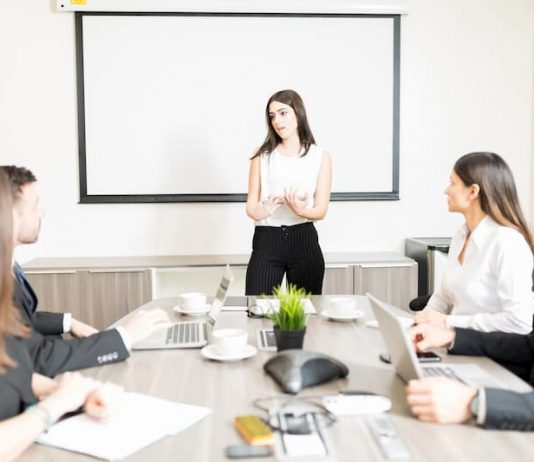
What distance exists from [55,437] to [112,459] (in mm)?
168

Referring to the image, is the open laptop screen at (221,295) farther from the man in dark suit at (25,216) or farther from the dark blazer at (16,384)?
the dark blazer at (16,384)

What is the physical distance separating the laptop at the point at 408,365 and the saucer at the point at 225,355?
379mm

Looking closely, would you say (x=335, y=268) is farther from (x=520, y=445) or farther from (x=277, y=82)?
(x=520, y=445)

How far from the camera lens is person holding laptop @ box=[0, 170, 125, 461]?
1.22m

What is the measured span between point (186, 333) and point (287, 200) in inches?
46.9

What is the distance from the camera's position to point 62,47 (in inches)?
165

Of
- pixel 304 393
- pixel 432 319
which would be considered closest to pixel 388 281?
pixel 432 319

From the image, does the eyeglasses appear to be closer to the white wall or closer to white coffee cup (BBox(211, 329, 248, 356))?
white coffee cup (BBox(211, 329, 248, 356))

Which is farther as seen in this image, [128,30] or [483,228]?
[128,30]

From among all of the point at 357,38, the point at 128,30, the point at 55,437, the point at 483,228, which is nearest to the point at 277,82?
the point at 357,38

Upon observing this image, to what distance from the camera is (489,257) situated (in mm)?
2008

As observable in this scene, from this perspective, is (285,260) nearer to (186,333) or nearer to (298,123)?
(298,123)

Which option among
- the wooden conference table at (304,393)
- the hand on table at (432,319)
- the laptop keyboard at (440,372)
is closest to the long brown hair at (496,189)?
the hand on table at (432,319)

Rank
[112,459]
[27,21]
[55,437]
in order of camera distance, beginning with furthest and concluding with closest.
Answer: [27,21] → [55,437] → [112,459]
